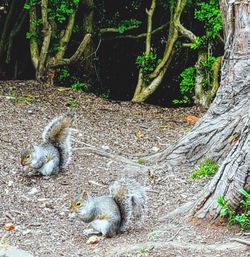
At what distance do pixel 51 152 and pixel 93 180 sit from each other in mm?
483

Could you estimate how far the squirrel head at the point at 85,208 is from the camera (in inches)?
193

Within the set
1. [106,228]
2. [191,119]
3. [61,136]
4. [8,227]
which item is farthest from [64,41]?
[106,228]

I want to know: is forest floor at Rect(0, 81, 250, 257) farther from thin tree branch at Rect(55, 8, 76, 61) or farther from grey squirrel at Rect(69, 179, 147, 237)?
thin tree branch at Rect(55, 8, 76, 61)

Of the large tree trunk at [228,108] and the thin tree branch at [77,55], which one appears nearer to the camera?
the large tree trunk at [228,108]

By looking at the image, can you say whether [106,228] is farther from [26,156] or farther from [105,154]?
[105,154]

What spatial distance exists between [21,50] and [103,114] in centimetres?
274

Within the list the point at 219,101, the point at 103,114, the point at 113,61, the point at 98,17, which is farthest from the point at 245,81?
the point at 113,61

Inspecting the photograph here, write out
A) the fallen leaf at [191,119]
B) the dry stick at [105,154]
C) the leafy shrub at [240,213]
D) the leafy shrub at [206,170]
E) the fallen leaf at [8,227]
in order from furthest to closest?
1. the fallen leaf at [191,119]
2. the dry stick at [105,154]
3. the leafy shrub at [206,170]
4. the fallen leaf at [8,227]
5. the leafy shrub at [240,213]

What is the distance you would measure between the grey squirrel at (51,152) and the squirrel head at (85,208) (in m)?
1.25

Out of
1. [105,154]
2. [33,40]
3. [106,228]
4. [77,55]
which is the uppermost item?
[33,40]

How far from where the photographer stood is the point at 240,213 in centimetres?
454

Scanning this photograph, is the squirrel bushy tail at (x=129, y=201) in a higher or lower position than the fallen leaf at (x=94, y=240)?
higher

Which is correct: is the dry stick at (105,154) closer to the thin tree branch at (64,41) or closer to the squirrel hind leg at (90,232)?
the squirrel hind leg at (90,232)

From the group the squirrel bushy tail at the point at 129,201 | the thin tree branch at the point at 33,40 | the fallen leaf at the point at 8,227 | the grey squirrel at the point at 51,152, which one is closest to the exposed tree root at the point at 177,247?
the squirrel bushy tail at the point at 129,201
